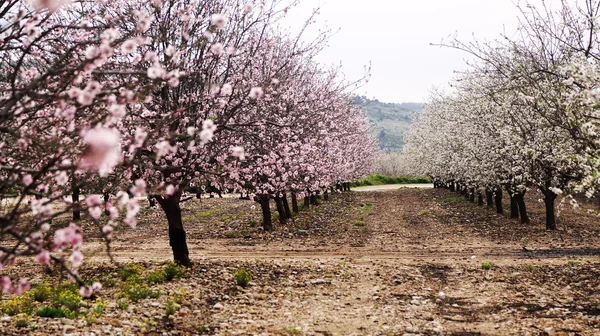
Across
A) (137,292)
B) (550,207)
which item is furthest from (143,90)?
(550,207)

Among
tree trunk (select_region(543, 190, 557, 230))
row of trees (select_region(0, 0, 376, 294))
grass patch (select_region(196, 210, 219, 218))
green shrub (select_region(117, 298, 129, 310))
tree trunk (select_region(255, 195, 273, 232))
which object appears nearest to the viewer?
row of trees (select_region(0, 0, 376, 294))

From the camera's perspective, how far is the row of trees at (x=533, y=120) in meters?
11.7

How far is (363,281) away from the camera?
1495cm

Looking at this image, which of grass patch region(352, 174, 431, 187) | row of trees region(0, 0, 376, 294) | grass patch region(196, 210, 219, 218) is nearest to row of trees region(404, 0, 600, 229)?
row of trees region(0, 0, 376, 294)

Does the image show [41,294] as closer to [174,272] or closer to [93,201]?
[174,272]

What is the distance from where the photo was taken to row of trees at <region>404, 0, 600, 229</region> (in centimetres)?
1165

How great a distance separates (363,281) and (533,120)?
11472mm

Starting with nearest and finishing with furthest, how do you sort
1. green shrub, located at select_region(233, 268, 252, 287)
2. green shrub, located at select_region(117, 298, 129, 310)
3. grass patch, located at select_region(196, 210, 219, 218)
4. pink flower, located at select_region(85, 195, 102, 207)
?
pink flower, located at select_region(85, 195, 102, 207), green shrub, located at select_region(117, 298, 129, 310), green shrub, located at select_region(233, 268, 252, 287), grass patch, located at select_region(196, 210, 219, 218)

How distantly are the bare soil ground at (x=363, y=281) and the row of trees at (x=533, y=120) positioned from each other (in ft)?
9.68

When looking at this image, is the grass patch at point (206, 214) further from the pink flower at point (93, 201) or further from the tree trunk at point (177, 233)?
the pink flower at point (93, 201)

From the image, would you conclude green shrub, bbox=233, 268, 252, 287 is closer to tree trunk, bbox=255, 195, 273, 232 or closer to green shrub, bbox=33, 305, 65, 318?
green shrub, bbox=33, 305, 65, 318

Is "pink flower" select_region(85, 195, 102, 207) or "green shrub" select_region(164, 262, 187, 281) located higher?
"pink flower" select_region(85, 195, 102, 207)

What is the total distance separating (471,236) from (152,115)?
18.5m

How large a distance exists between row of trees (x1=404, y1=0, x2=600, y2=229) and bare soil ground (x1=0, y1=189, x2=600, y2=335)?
9.68 ft
